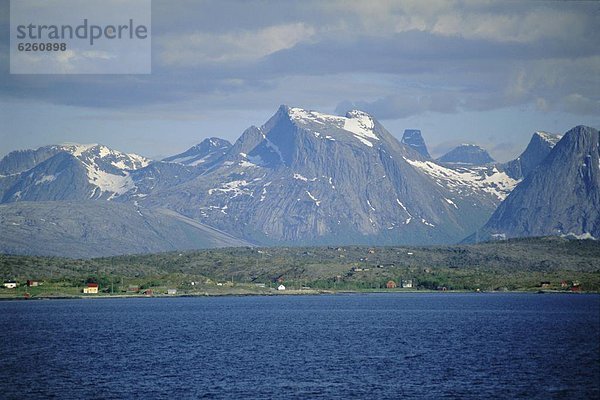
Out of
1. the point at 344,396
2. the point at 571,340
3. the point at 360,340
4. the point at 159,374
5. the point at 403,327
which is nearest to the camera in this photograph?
the point at 344,396

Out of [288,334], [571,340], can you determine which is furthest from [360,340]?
[571,340]

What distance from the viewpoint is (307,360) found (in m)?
120

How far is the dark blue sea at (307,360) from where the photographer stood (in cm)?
9412

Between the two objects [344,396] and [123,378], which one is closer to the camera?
[344,396]

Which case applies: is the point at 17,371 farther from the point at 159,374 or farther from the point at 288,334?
the point at 288,334

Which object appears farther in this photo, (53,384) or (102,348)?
(102,348)

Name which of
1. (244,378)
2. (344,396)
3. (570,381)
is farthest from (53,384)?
(570,381)

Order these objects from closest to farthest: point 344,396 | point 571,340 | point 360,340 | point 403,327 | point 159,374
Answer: point 344,396, point 159,374, point 571,340, point 360,340, point 403,327

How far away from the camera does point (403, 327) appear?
174 meters

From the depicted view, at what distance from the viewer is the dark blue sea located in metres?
94.1

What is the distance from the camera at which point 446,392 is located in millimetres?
92375

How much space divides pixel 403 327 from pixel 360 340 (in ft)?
91.5

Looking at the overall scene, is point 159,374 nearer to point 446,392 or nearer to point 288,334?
point 446,392

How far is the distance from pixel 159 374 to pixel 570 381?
143ft
